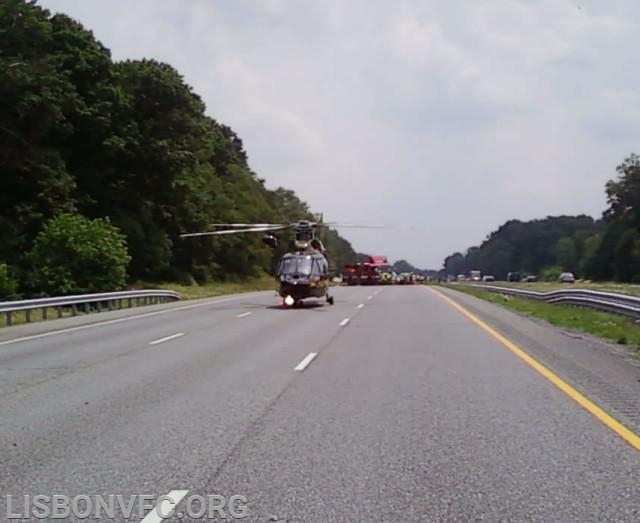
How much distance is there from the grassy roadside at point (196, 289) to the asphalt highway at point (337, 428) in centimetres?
1119

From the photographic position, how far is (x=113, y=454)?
27.1 feet

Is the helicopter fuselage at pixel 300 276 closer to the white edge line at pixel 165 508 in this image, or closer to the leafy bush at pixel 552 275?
the white edge line at pixel 165 508

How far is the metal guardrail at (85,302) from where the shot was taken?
2766cm

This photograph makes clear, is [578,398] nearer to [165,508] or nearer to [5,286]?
[165,508]

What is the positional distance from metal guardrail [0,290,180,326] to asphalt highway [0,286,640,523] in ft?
29.2

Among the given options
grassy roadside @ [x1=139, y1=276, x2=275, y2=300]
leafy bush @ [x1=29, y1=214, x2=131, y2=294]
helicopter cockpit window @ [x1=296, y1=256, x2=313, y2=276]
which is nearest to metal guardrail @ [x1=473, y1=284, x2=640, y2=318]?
helicopter cockpit window @ [x1=296, y1=256, x2=313, y2=276]

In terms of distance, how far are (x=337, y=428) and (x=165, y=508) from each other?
3288mm

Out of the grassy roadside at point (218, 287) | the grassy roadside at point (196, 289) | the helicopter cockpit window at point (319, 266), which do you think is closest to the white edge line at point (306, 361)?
the grassy roadside at point (196, 289)

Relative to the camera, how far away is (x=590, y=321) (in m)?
25.2

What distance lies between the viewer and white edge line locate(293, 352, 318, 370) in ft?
49.9

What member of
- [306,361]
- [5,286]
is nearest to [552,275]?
[5,286]

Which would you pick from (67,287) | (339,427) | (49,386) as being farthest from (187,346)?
(67,287)

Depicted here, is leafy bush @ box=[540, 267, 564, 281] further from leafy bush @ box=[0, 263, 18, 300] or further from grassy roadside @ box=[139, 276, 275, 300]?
leafy bush @ box=[0, 263, 18, 300]

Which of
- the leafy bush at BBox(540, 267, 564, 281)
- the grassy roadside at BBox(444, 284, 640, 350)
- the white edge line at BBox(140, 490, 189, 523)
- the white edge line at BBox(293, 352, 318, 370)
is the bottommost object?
the white edge line at BBox(140, 490, 189, 523)
